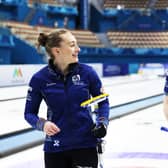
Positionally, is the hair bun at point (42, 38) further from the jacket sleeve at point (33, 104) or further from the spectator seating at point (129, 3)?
the spectator seating at point (129, 3)

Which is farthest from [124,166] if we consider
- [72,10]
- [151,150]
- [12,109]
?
[72,10]

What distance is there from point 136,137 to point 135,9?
33700 mm

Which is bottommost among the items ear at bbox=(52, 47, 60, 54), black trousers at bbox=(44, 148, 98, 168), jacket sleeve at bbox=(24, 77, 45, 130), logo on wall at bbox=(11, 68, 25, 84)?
logo on wall at bbox=(11, 68, 25, 84)

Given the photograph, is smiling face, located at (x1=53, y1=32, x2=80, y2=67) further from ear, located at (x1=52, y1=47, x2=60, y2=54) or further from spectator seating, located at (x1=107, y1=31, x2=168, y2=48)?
spectator seating, located at (x1=107, y1=31, x2=168, y2=48)

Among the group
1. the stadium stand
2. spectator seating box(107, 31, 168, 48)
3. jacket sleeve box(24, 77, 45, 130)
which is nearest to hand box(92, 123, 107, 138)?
jacket sleeve box(24, 77, 45, 130)

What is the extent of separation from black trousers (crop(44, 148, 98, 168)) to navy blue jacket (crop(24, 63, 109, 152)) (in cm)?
3

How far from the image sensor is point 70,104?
7.59 feet

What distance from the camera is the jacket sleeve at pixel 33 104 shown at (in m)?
2.38

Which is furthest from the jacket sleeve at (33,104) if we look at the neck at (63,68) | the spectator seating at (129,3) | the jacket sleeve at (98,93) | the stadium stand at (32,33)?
the spectator seating at (129,3)

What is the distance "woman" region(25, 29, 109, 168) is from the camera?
2.29 meters

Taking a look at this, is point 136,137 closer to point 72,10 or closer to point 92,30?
point 72,10

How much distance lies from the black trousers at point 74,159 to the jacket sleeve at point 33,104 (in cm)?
18

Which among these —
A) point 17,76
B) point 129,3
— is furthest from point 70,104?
point 129,3

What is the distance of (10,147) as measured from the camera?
5246 mm
